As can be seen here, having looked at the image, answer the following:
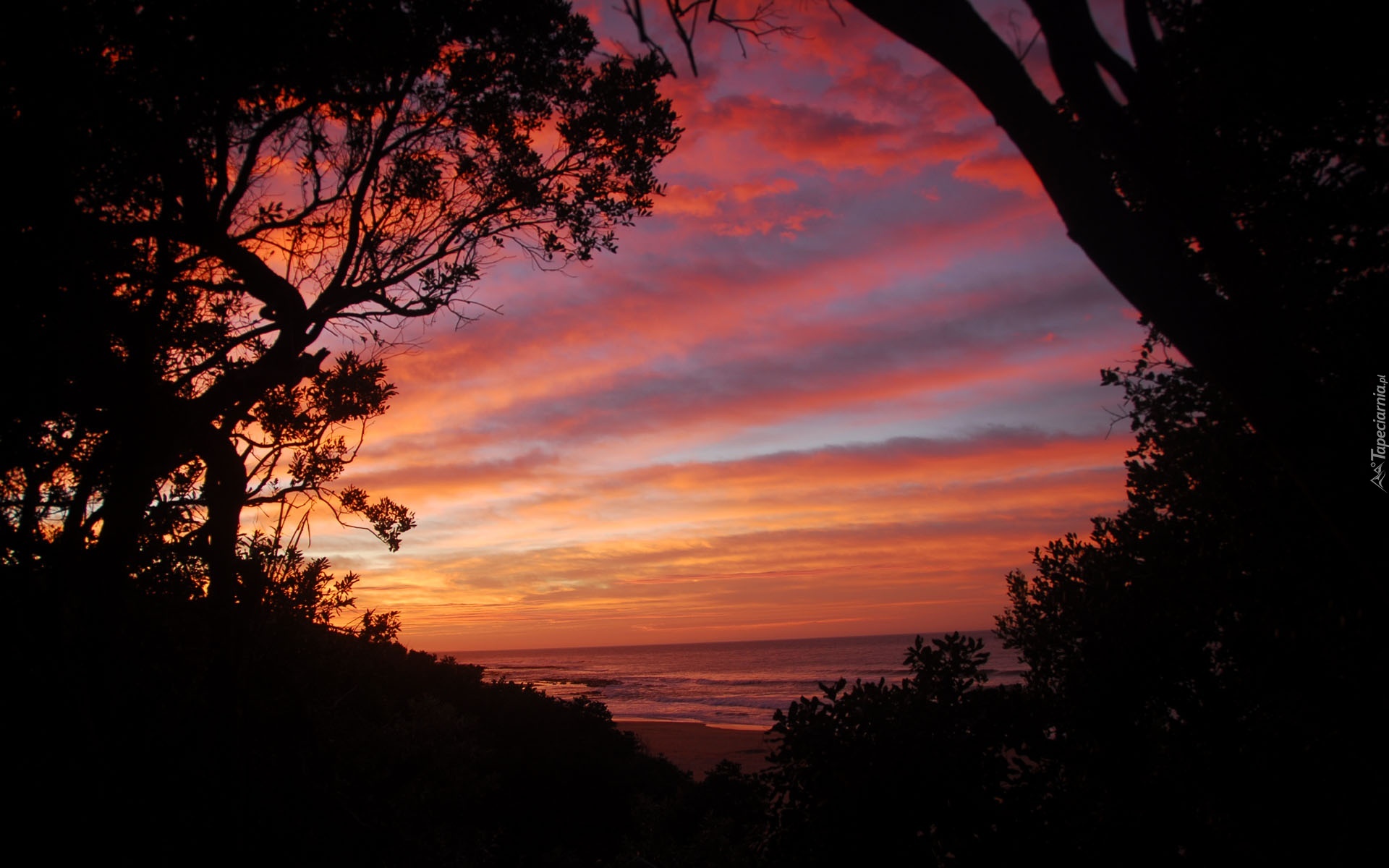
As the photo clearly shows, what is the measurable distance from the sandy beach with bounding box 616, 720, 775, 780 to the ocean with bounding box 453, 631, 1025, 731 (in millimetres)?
2863

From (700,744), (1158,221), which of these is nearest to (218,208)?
(1158,221)

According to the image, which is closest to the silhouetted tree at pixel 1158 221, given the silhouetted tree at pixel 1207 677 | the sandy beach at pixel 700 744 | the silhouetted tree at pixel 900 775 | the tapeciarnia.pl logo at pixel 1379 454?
the tapeciarnia.pl logo at pixel 1379 454

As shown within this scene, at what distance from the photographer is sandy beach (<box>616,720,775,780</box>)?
25641 millimetres

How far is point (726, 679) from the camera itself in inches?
2992

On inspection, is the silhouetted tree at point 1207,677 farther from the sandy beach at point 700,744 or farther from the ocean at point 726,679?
the sandy beach at point 700,744

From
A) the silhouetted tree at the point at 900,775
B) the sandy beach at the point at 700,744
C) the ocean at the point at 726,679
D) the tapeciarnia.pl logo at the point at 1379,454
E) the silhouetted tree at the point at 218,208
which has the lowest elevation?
the ocean at the point at 726,679

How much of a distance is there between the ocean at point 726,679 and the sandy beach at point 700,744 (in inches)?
113

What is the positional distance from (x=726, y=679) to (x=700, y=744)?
47078 millimetres

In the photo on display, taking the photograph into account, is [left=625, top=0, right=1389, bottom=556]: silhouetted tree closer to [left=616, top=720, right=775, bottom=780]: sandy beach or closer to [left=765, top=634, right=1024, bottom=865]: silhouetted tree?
[left=765, top=634, right=1024, bottom=865]: silhouetted tree

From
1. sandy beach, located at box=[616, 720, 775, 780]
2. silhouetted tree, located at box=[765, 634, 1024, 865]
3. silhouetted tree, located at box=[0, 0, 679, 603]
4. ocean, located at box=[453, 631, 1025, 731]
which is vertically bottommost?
ocean, located at box=[453, 631, 1025, 731]

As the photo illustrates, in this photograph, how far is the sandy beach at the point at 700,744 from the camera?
84.1ft

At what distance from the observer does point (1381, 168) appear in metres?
5.20

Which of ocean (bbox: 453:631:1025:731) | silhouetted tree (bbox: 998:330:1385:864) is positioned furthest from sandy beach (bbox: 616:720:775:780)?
silhouetted tree (bbox: 998:330:1385:864)

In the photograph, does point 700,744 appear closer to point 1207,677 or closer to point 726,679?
point 1207,677
